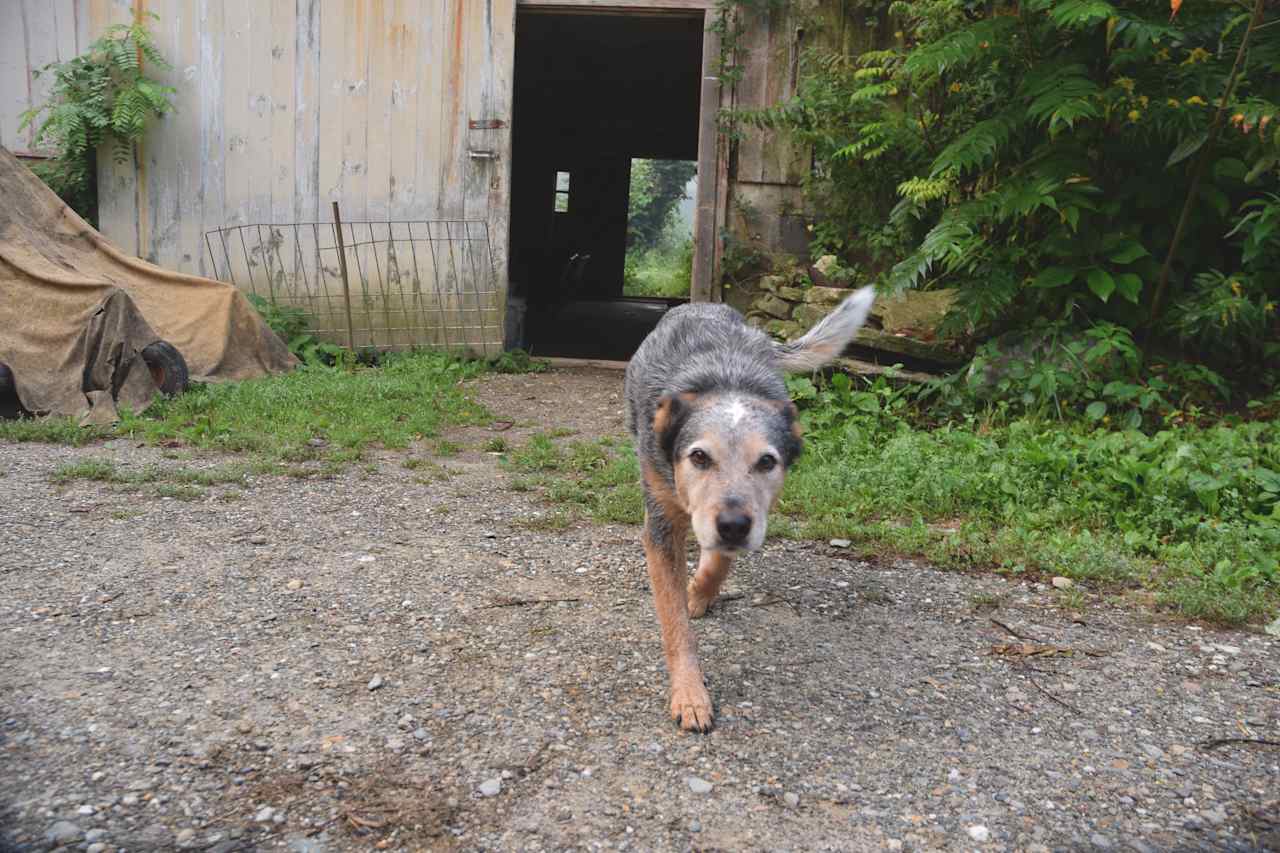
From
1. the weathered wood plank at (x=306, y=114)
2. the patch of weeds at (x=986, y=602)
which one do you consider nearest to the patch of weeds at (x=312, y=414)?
the weathered wood plank at (x=306, y=114)

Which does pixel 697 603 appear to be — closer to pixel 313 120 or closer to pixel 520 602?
pixel 520 602

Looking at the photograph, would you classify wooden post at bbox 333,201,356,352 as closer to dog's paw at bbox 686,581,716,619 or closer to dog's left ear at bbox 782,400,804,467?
dog's paw at bbox 686,581,716,619

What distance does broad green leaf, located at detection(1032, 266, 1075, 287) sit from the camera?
5984mm

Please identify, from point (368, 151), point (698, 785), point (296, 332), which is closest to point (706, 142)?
point (368, 151)

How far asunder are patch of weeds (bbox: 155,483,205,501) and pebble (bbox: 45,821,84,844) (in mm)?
2852

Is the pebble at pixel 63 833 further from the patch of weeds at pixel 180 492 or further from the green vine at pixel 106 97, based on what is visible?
the green vine at pixel 106 97

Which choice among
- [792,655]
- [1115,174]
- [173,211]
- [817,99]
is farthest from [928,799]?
[173,211]

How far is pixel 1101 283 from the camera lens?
19.2 feet

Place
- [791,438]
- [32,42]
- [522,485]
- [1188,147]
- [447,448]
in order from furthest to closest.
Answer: [32,42] → [447,448] → [1188,147] → [522,485] → [791,438]

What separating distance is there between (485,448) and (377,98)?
4.36 metres

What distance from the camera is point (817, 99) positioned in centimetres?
793

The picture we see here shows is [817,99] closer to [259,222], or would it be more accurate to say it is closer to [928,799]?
[259,222]

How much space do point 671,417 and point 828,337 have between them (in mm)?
1189

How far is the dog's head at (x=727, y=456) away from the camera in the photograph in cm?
261
